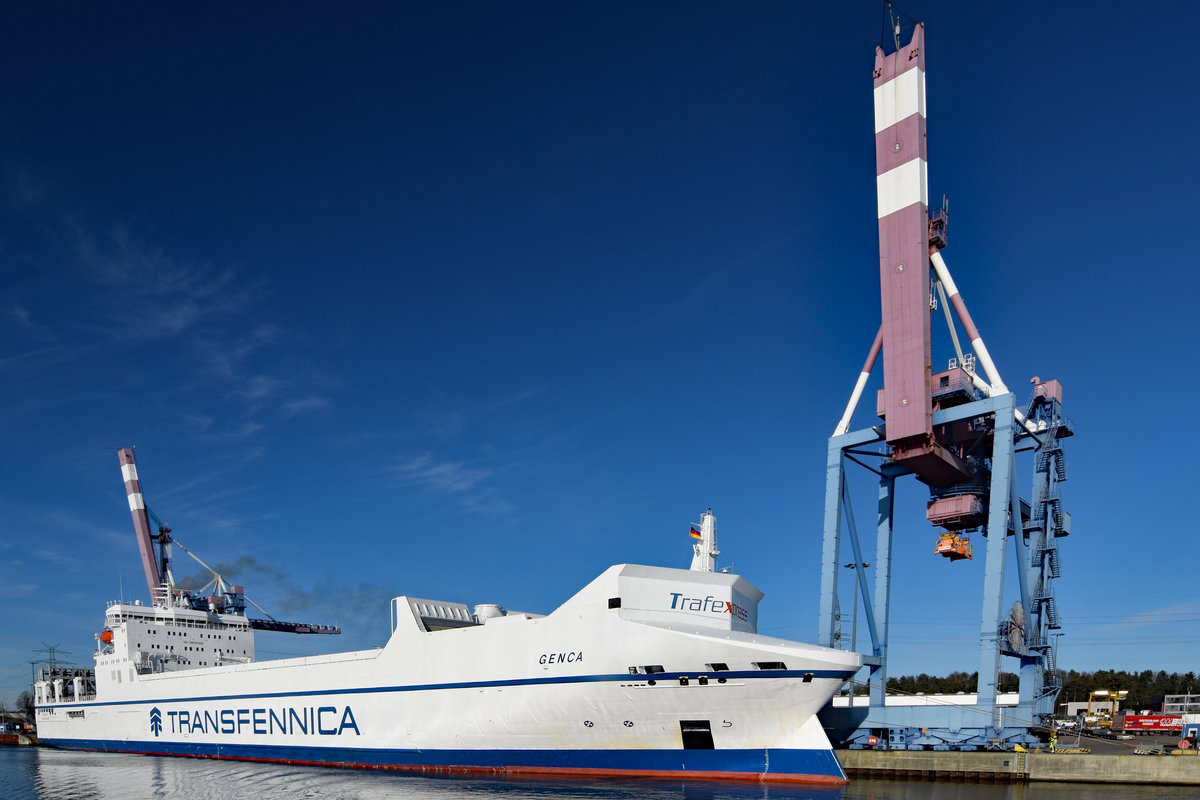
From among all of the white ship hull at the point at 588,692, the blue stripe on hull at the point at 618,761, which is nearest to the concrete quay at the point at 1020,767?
the blue stripe on hull at the point at 618,761

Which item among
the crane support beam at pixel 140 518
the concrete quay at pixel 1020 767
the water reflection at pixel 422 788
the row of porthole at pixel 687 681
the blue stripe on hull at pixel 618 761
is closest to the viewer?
the water reflection at pixel 422 788

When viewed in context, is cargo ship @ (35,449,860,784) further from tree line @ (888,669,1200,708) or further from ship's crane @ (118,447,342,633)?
tree line @ (888,669,1200,708)

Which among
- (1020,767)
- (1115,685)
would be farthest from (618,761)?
(1115,685)

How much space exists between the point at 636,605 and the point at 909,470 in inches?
479

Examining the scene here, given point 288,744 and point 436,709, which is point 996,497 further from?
point 288,744

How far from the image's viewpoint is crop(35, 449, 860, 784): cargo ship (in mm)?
23203

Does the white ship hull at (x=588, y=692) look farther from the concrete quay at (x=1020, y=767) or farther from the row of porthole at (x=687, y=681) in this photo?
the concrete quay at (x=1020, y=767)

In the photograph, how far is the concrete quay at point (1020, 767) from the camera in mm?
23734

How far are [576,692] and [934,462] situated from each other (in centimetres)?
1436

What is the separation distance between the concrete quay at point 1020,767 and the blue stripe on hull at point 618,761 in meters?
4.57

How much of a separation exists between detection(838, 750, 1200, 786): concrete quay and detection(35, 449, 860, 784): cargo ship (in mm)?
4753

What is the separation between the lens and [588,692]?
24.7m

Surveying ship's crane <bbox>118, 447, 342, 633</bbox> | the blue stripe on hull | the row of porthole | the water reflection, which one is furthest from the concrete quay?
ship's crane <bbox>118, 447, 342, 633</bbox>

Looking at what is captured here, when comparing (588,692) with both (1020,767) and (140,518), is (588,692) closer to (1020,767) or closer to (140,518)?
(1020,767)
